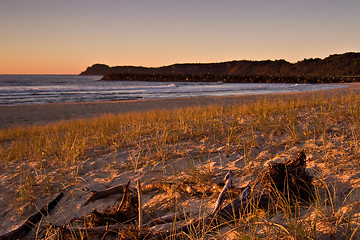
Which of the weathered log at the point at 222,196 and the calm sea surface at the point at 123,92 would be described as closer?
the weathered log at the point at 222,196

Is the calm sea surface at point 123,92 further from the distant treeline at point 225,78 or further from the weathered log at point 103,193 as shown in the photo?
the weathered log at point 103,193

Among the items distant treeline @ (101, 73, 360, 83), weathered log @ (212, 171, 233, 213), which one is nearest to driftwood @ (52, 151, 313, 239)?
weathered log @ (212, 171, 233, 213)

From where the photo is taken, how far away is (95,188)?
351cm

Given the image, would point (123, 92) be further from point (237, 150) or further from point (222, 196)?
point (222, 196)

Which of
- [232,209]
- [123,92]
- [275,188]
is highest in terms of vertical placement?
[275,188]

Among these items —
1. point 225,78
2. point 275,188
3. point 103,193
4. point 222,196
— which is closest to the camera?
point 275,188

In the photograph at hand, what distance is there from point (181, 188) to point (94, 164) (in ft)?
6.82

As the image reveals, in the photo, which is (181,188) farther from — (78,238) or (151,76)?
(151,76)

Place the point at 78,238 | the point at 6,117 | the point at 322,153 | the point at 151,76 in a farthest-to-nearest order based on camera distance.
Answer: the point at 151,76
the point at 6,117
the point at 322,153
the point at 78,238

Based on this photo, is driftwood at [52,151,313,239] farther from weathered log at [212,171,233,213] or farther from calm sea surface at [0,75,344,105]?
calm sea surface at [0,75,344,105]

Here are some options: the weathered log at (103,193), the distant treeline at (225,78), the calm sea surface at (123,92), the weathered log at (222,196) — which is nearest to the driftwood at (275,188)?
the weathered log at (222,196)

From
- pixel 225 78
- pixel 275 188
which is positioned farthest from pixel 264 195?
pixel 225 78

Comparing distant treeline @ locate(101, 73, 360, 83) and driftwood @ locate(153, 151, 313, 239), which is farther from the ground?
distant treeline @ locate(101, 73, 360, 83)

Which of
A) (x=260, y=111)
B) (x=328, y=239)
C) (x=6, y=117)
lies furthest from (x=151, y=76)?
(x=328, y=239)
